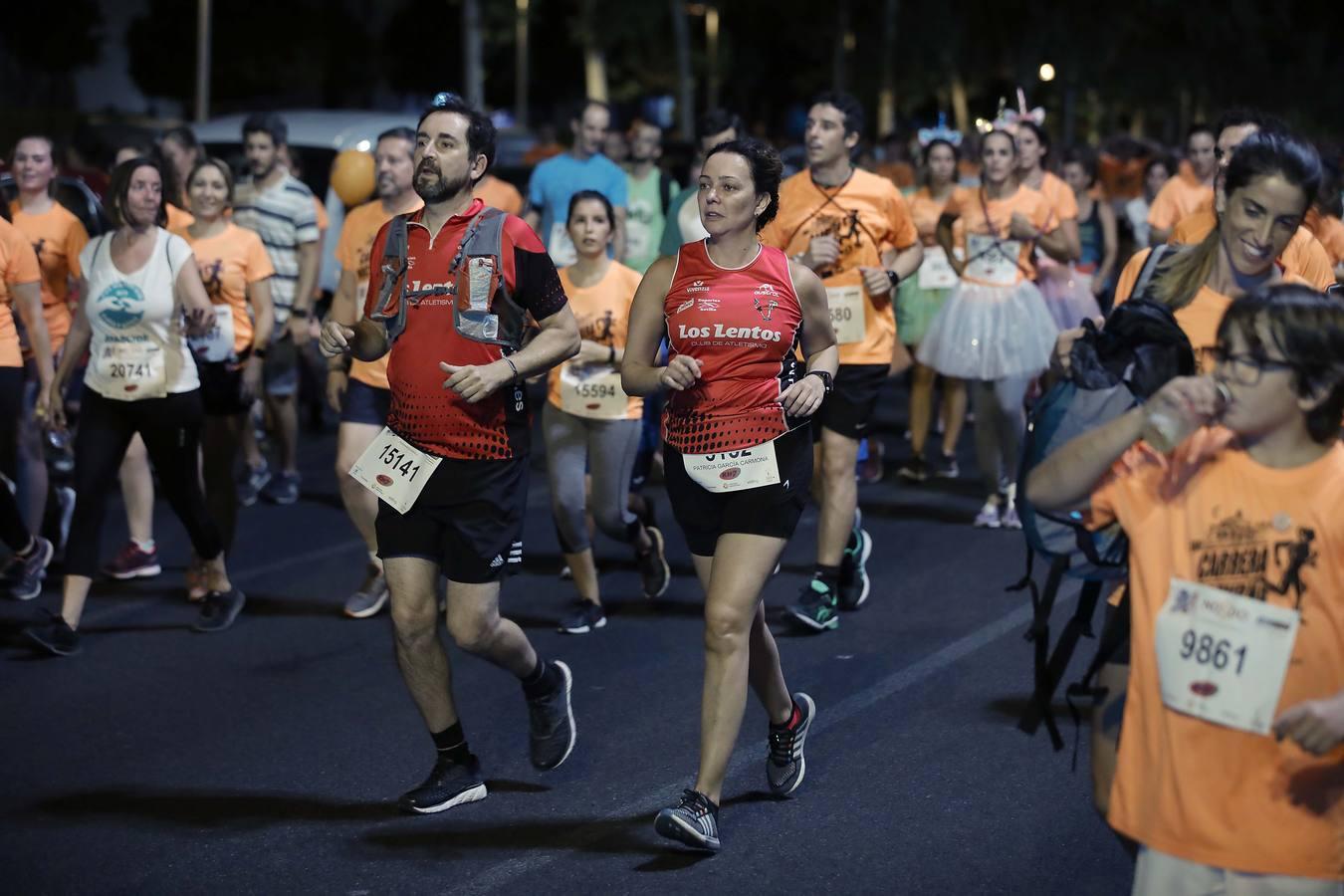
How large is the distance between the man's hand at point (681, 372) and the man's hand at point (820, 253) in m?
2.40

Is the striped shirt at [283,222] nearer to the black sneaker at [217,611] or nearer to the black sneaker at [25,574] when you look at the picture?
the black sneaker at [25,574]

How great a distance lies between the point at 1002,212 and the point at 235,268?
4.18 meters

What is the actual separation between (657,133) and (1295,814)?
10.2 meters

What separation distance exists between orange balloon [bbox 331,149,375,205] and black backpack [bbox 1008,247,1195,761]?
7868 millimetres

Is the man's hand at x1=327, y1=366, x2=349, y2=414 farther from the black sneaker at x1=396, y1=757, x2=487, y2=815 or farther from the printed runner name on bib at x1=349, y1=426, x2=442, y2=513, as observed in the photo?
the black sneaker at x1=396, y1=757, x2=487, y2=815

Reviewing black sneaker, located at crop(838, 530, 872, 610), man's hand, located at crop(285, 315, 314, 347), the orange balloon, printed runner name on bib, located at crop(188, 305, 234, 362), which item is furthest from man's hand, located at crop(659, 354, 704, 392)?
the orange balloon

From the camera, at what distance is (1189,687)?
10.5ft

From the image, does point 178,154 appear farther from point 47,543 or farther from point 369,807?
point 369,807

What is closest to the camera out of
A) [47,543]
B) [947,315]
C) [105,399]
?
[105,399]

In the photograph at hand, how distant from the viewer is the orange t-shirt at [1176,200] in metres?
12.2

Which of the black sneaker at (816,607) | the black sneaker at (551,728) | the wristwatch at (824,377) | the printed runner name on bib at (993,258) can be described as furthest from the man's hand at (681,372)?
the printed runner name on bib at (993,258)

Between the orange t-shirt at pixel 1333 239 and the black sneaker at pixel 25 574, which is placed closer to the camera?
the orange t-shirt at pixel 1333 239

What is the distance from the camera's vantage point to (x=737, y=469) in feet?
17.1

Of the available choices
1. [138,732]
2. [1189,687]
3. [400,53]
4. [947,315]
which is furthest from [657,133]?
[400,53]
